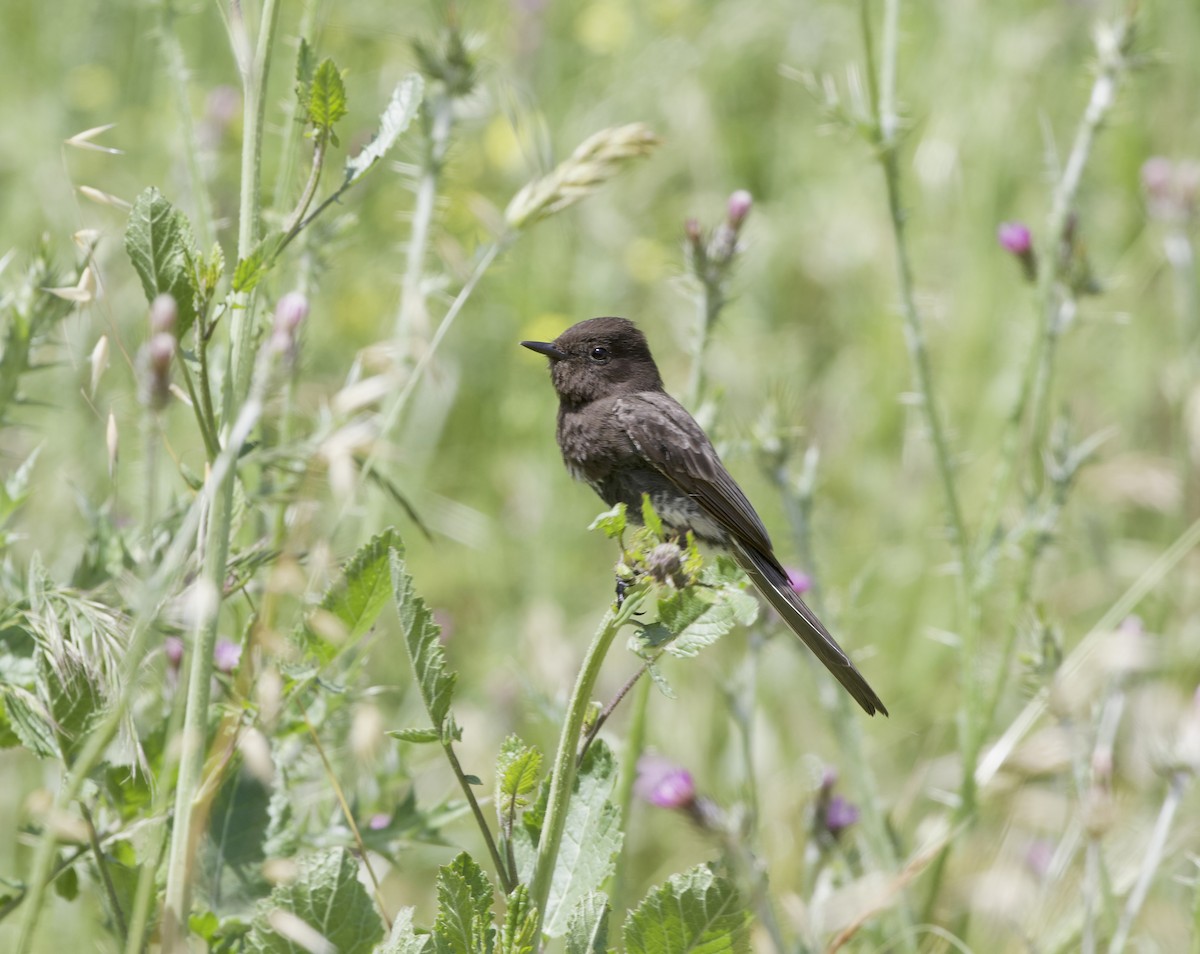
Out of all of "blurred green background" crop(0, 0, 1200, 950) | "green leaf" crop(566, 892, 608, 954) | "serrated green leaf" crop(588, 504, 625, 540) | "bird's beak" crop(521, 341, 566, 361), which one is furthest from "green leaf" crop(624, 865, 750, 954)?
"blurred green background" crop(0, 0, 1200, 950)

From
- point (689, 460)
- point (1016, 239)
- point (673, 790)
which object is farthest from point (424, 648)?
point (1016, 239)

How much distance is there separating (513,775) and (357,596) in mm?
420

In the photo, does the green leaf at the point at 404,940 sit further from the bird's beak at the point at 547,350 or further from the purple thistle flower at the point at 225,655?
the bird's beak at the point at 547,350

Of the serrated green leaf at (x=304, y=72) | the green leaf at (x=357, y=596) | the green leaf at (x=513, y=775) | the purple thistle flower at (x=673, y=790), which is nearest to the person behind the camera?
the green leaf at (x=513, y=775)

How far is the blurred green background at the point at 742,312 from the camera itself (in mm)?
4629

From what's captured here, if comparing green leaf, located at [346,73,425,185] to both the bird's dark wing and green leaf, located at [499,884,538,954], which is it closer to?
green leaf, located at [499,884,538,954]

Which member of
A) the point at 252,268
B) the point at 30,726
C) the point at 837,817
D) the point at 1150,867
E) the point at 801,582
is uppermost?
the point at 252,268

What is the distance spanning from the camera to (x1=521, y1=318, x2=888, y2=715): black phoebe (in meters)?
3.16

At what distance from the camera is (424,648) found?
1887mm

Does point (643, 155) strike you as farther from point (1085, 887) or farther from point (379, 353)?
point (1085, 887)

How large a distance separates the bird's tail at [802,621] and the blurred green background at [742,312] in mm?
1073

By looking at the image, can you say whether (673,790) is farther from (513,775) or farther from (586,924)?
(513,775)

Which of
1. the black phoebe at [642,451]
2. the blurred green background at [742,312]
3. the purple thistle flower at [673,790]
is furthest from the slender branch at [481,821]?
the blurred green background at [742,312]

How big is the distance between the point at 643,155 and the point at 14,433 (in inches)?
122
